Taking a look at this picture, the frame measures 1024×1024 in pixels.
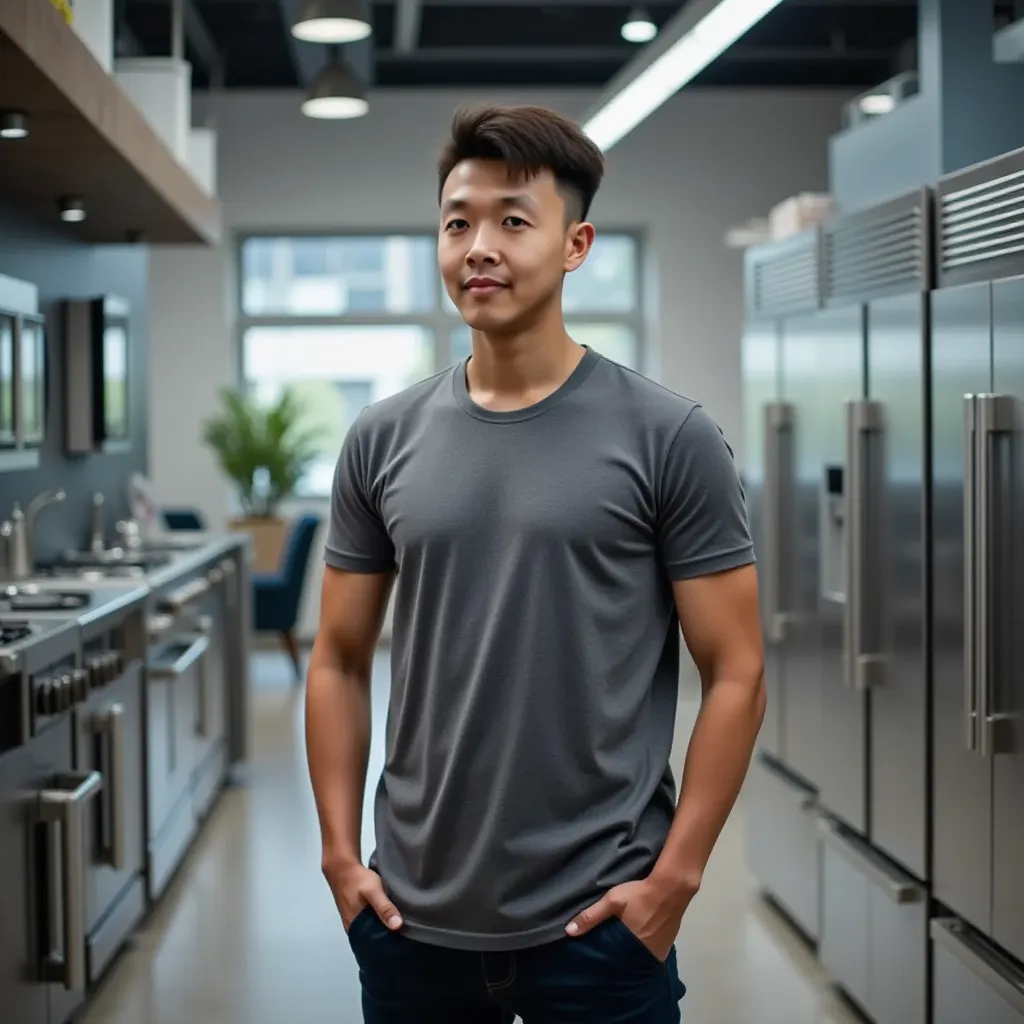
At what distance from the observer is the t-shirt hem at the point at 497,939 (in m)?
1.60

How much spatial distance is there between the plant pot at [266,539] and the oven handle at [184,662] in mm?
4811

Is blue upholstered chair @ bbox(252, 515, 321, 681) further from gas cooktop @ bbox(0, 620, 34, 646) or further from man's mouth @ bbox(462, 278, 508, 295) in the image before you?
man's mouth @ bbox(462, 278, 508, 295)

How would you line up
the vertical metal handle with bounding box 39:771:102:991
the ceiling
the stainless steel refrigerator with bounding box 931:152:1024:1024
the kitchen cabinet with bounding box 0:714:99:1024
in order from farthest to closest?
the ceiling
the vertical metal handle with bounding box 39:771:102:991
the kitchen cabinet with bounding box 0:714:99:1024
the stainless steel refrigerator with bounding box 931:152:1024:1024

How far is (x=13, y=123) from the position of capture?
3.84 m

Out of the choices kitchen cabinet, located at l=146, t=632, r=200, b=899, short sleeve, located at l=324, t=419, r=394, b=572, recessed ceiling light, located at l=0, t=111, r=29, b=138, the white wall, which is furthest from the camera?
the white wall

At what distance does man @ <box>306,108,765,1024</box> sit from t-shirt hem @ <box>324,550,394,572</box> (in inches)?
3.8

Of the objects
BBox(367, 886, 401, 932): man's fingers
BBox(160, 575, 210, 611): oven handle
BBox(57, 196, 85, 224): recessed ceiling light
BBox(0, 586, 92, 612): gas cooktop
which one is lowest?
BBox(367, 886, 401, 932): man's fingers

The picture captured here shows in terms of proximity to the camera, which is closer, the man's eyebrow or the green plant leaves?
the man's eyebrow

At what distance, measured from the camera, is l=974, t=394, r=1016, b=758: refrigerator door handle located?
2.87 m

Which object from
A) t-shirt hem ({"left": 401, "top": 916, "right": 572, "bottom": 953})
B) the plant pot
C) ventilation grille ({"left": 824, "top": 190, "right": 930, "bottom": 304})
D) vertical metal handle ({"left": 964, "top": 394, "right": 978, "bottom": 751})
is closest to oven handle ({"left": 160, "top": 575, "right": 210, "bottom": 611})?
ventilation grille ({"left": 824, "top": 190, "right": 930, "bottom": 304})

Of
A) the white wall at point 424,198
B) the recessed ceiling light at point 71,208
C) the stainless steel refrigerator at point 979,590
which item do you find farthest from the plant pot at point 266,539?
the stainless steel refrigerator at point 979,590

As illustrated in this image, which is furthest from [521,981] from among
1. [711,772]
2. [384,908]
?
[711,772]

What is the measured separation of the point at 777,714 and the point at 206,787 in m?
2.23

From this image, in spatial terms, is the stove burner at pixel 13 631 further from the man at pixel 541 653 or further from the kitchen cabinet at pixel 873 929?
the kitchen cabinet at pixel 873 929
